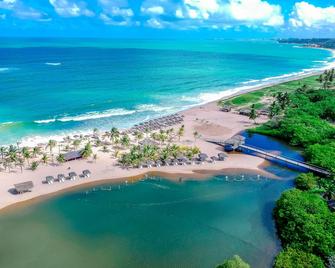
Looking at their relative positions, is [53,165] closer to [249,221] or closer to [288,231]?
[249,221]

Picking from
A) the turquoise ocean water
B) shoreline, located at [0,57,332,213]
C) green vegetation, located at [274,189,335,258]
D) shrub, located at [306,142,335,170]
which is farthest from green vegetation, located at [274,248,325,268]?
the turquoise ocean water

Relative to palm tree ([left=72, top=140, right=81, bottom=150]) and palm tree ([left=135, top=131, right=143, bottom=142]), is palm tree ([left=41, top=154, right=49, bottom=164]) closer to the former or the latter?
palm tree ([left=72, top=140, right=81, bottom=150])

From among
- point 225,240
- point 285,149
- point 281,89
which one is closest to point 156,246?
point 225,240

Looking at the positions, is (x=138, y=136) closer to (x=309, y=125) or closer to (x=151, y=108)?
(x=151, y=108)

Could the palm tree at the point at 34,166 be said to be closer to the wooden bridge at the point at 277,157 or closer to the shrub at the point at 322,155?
the wooden bridge at the point at 277,157

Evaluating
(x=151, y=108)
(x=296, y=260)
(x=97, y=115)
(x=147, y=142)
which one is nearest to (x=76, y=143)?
(x=147, y=142)

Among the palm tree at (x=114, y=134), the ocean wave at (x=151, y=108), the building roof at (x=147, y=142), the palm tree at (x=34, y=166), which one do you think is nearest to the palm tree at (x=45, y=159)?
the palm tree at (x=34, y=166)
